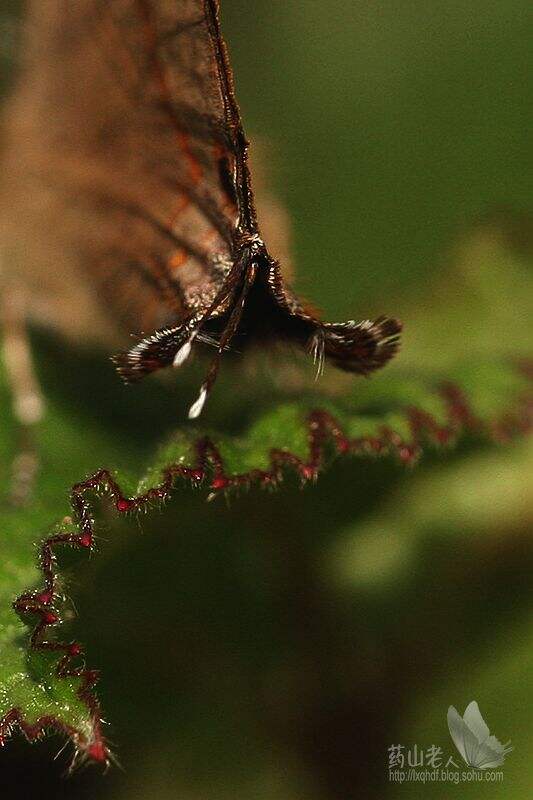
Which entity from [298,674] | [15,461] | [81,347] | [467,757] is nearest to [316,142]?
[81,347]

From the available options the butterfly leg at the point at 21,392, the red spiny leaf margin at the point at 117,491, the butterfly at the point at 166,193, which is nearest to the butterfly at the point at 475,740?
the red spiny leaf margin at the point at 117,491

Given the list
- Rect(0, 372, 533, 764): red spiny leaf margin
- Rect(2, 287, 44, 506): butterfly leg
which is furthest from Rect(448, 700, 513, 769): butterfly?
Rect(2, 287, 44, 506): butterfly leg

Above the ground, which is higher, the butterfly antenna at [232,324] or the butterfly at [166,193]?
the butterfly at [166,193]

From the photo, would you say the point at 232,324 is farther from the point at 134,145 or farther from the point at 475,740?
the point at 475,740

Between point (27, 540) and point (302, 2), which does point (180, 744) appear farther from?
point (302, 2)

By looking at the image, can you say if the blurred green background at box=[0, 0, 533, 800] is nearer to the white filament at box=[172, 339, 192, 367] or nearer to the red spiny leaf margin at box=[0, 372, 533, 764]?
the red spiny leaf margin at box=[0, 372, 533, 764]
